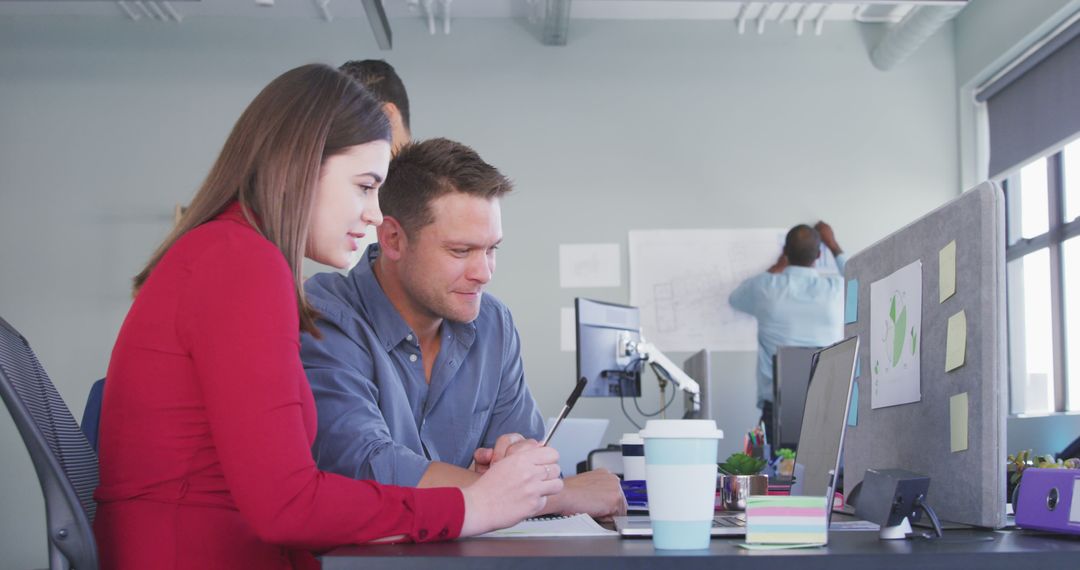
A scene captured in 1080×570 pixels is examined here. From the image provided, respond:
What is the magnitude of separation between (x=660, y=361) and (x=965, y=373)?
2.00 meters

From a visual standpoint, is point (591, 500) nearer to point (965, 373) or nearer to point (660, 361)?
point (965, 373)

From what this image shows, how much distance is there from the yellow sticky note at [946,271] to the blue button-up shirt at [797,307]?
3.56 metres

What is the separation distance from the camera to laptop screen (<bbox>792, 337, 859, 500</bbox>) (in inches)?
46.1

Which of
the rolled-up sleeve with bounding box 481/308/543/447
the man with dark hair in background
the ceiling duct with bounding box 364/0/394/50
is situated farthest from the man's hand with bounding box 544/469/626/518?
the ceiling duct with bounding box 364/0/394/50

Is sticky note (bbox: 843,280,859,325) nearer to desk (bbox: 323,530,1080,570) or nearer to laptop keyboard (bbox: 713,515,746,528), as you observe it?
laptop keyboard (bbox: 713,515,746,528)

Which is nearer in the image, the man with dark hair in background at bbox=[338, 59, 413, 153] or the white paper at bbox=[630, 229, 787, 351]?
the man with dark hair in background at bbox=[338, 59, 413, 153]

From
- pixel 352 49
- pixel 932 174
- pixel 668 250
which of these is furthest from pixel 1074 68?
pixel 352 49

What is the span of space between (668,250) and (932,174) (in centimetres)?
147

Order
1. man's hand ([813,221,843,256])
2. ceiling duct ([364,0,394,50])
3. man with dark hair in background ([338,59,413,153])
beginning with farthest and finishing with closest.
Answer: man's hand ([813,221,843,256]) < ceiling duct ([364,0,394,50]) < man with dark hair in background ([338,59,413,153])

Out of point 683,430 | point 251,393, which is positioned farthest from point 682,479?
point 251,393

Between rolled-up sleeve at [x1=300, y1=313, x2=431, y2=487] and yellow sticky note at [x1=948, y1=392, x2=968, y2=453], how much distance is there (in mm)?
681

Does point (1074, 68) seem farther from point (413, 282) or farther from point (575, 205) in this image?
point (413, 282)

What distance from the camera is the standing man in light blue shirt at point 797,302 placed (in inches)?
191

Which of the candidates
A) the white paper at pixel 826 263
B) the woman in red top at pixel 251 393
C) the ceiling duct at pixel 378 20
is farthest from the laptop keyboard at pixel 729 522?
the white paper at pixel 826 263
